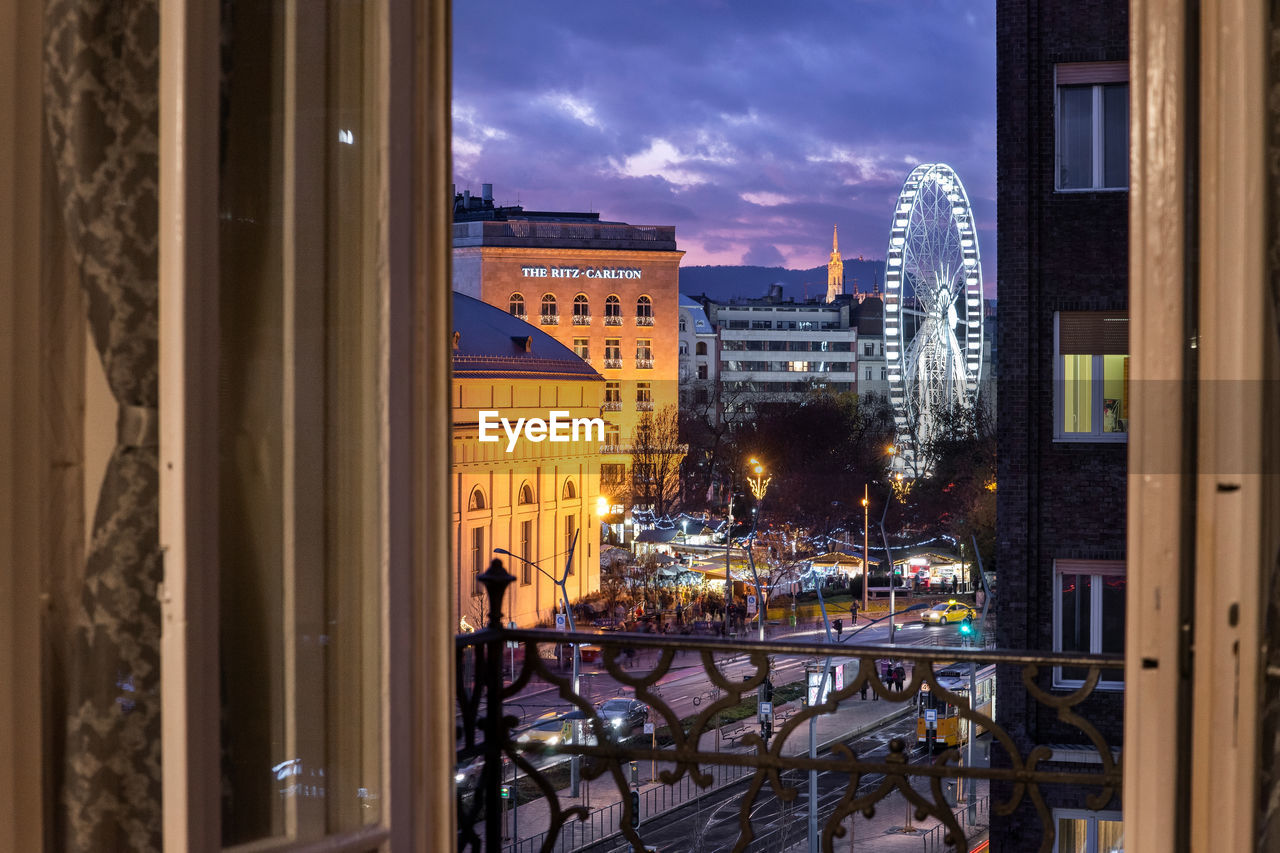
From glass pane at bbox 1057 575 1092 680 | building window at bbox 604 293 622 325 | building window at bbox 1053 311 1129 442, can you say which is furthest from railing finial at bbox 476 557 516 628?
building window at bbox 604 293 622 325

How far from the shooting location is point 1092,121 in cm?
1007

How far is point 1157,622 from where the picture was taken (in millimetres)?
1240

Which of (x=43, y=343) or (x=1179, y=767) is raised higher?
(x=43, y=343)

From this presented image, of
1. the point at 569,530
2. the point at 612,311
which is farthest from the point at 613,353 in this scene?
the point at 569,530

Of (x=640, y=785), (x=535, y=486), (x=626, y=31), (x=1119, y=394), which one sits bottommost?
(x=640, y=785)

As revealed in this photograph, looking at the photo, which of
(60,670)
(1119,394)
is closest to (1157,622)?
(60,670)

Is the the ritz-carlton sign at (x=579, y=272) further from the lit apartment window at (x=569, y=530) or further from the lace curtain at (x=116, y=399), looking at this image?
the lace curtain at (x=116, y=399)

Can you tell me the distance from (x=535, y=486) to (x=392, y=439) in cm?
3833

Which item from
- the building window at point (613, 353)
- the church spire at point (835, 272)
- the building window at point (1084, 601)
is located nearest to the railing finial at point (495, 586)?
the building window at point (1084, 601)

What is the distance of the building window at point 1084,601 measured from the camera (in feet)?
35.1

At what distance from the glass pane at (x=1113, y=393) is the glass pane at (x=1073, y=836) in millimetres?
3599

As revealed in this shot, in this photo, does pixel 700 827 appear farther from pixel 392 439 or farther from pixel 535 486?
pixel 535 486

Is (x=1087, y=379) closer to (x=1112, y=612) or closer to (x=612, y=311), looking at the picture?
(x=1112, y=612)

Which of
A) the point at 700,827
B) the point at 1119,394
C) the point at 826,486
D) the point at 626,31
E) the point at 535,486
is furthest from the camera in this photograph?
the point at 626,31
